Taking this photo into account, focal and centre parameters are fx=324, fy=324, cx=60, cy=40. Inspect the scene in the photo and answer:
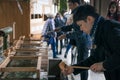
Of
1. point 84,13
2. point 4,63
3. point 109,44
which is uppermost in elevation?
point 84,13

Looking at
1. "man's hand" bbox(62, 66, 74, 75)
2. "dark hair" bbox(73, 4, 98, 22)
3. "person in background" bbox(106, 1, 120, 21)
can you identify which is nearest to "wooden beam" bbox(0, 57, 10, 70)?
"man's hand" bbox(62, 66, 74, 75)

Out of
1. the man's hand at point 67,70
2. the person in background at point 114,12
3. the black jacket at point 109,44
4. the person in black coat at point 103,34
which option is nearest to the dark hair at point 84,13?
the person in black coat at point 103,34

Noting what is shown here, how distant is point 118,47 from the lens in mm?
2887

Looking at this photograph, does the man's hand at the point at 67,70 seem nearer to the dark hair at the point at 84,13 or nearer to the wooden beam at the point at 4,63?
the dark hair at the point at 84,13

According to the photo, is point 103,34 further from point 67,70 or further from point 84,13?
point 67,70

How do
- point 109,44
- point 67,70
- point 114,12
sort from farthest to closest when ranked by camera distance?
point 114,12 < point 67,70 < point 109,44

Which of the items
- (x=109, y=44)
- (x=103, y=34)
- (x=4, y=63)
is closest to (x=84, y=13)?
(x=103, y=34)

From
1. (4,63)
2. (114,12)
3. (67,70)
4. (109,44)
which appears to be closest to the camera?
Result: (109,44)

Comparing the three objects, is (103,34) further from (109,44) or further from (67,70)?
(67,70)

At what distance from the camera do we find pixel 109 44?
3031mm

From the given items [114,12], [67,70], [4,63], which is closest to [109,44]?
[67,70]

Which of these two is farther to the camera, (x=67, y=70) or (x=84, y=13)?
(x=67, y=70)

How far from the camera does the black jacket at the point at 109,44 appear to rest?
2.93 m

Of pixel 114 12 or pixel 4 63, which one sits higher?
pixel 114 12
